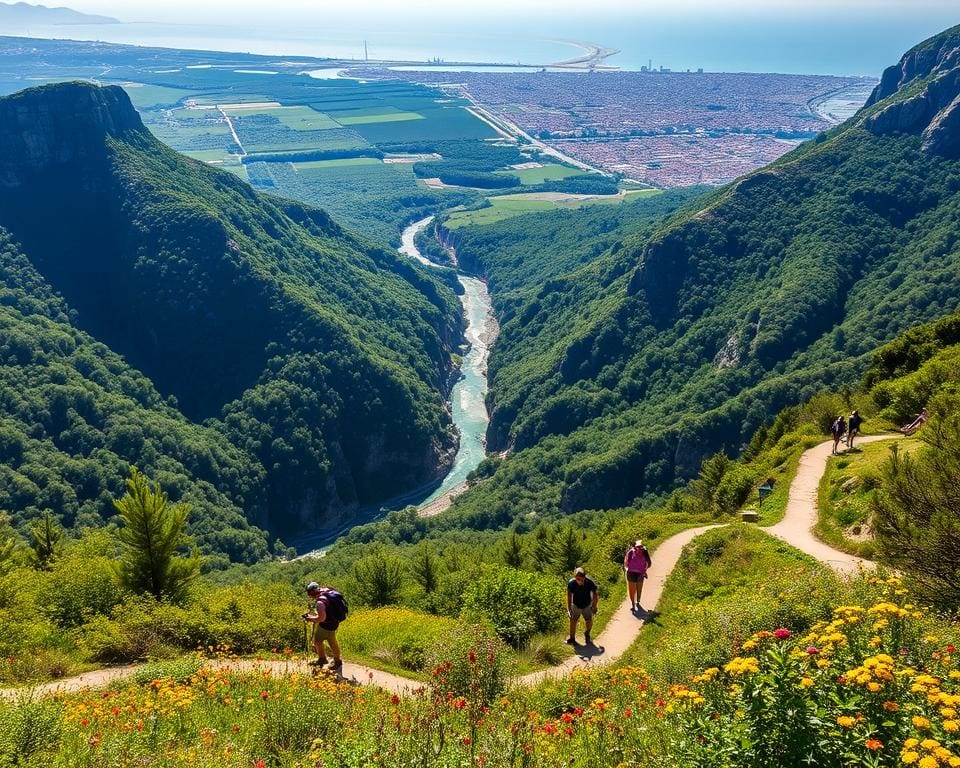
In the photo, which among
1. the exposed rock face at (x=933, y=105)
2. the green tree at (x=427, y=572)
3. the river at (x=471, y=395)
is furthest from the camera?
the exposed rock face at (x=933, y=105)

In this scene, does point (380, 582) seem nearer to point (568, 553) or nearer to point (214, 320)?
point (568, 553)

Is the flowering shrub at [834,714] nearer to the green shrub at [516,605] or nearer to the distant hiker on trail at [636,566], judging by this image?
the green shrub at [516,605]

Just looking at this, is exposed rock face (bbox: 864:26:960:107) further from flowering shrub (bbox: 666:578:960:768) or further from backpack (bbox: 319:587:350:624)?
flowering shrub (bbox: 666:578:960:768)

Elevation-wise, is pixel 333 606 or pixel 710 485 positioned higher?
pixel 333 606

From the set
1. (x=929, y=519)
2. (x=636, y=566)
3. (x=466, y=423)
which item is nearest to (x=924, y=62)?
(x=466, y=423)

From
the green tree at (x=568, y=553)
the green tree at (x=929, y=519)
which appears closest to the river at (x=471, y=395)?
the green tree at (x=568, y=553)

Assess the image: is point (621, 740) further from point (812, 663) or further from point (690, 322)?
point (690, 322)
